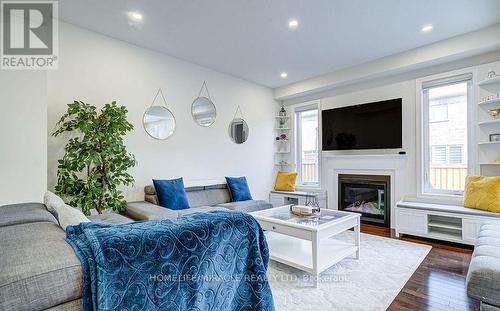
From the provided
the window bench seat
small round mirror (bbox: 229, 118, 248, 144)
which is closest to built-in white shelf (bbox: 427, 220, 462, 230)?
the window bench seat

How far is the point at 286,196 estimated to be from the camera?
5.02m

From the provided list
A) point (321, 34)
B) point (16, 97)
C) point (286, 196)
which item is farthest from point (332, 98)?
point (16, 97)

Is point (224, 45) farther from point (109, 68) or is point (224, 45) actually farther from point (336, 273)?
point (336, 273)

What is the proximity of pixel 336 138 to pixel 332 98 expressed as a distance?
32.3 inches

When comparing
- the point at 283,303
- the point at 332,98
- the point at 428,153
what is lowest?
the point at 283,303

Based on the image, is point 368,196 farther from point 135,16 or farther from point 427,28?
point 135,16

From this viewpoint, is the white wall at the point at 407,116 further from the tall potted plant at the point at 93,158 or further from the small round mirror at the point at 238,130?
the tall potted plant at the point at 93,158

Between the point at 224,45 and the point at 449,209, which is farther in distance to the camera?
the point at 224,45

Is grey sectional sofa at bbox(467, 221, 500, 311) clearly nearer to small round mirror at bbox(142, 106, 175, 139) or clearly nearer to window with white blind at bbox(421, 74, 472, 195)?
window with white blind at bbox(421, 74, 472, 195)

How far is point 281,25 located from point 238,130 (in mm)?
2257

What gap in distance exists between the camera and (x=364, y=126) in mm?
4359

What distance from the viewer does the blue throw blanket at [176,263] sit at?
0.92 metres

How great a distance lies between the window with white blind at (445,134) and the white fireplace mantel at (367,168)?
32 cm

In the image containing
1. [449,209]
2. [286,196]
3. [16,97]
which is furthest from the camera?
[286,196]
